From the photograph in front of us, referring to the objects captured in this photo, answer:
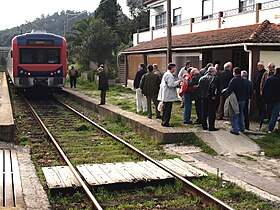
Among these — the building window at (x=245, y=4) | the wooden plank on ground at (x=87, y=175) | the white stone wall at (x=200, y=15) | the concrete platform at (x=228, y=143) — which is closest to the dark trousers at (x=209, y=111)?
the concrete platform at (x=228, y=143)

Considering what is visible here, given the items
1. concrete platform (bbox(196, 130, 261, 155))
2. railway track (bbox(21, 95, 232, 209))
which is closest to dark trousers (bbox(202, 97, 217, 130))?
concrete platform (bbox(196, 130, 261, 155))

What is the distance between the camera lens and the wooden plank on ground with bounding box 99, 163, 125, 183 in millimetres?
7344

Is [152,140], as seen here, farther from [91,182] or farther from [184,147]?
[91,182]

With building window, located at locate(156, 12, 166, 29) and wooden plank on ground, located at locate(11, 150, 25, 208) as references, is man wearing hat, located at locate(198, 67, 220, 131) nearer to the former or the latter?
wooden plank on ground, located at locate(11, 150, 25, 208)

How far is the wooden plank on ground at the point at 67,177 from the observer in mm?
7123

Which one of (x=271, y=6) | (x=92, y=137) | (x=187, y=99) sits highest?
(x=271, y=6)

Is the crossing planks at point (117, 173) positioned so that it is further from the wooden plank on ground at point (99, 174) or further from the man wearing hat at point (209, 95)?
the man wearing hat at point (209, 95)

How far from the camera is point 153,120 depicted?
44.0 ft

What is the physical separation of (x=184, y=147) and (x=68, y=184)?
419 cm

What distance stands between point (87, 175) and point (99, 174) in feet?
0.67

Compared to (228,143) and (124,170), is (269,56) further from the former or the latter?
(124,170)

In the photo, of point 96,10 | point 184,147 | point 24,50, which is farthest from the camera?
point 96,10

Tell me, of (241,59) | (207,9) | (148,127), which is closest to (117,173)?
(148,127)

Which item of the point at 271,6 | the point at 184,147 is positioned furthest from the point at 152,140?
the point at 271,6
